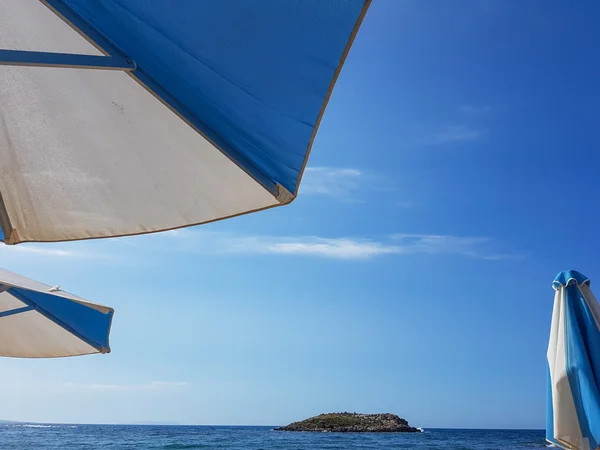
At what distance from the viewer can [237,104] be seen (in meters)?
2.12

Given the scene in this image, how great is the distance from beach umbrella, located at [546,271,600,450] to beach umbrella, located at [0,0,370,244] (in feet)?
13.5

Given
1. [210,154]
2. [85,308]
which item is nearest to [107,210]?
[210,154]

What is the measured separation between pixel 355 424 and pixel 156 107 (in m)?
66.4

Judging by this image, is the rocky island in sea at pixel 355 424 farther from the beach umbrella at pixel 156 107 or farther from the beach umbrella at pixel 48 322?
the beach umbrella at pixel 156 107

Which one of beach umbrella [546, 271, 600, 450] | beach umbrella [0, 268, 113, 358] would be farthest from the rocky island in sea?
beach umbrella [0, 268, 113, 358]

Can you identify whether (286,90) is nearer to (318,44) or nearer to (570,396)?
(318,44)

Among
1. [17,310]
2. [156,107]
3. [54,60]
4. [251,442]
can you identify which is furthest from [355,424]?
[54,60]

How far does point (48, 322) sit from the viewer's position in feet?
17.2

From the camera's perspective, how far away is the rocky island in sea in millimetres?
63188

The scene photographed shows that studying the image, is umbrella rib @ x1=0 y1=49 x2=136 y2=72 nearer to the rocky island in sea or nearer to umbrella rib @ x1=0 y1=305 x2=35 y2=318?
umbrella rib @ x1=0 y1=305 x2=35 y2=318

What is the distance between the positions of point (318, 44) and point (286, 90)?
213 millimetres

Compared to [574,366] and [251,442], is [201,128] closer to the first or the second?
[574,366]

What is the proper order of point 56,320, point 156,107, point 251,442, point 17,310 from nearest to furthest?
point 156,107
point 17,310
point 56,320
point 251,442

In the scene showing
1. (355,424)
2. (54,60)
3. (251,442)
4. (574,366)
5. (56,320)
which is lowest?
(574,366)
